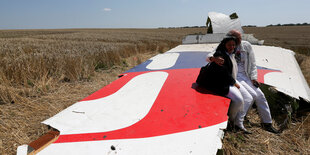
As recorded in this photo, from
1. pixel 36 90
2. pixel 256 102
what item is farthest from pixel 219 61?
pixel 36 90

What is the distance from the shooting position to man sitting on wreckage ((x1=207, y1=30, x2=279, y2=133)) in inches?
95.5

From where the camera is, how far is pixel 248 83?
2.74m

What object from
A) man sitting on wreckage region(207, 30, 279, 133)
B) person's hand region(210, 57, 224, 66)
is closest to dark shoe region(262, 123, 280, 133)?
man sitting on wreckage region(207, 30, 279, 133)

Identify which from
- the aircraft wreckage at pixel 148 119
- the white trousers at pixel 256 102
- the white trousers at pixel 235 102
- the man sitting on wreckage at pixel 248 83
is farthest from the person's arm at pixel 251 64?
the white trousers at pixel 235 102

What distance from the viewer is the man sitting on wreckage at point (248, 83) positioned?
243 cm

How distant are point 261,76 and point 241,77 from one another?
2.71 feet

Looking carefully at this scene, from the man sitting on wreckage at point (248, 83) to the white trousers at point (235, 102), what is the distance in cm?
6

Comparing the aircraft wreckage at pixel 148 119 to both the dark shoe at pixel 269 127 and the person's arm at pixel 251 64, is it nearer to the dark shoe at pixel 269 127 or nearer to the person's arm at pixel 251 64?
the person's arm at pixel 251 64

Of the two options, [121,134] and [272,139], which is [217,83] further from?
[121,134]

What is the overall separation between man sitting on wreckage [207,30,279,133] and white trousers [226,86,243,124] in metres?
0.06

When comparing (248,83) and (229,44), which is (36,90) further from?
(248,83)

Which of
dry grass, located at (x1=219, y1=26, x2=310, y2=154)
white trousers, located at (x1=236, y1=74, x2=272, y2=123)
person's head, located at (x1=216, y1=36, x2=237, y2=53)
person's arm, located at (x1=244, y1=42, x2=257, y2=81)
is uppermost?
person's head, located at (x1=216, y1=36, x2=237, y2=53)

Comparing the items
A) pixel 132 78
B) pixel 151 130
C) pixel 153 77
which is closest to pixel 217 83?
pixel 151 130

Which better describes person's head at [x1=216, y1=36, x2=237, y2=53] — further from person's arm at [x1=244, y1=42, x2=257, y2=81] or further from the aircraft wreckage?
the aircraft wreckage
